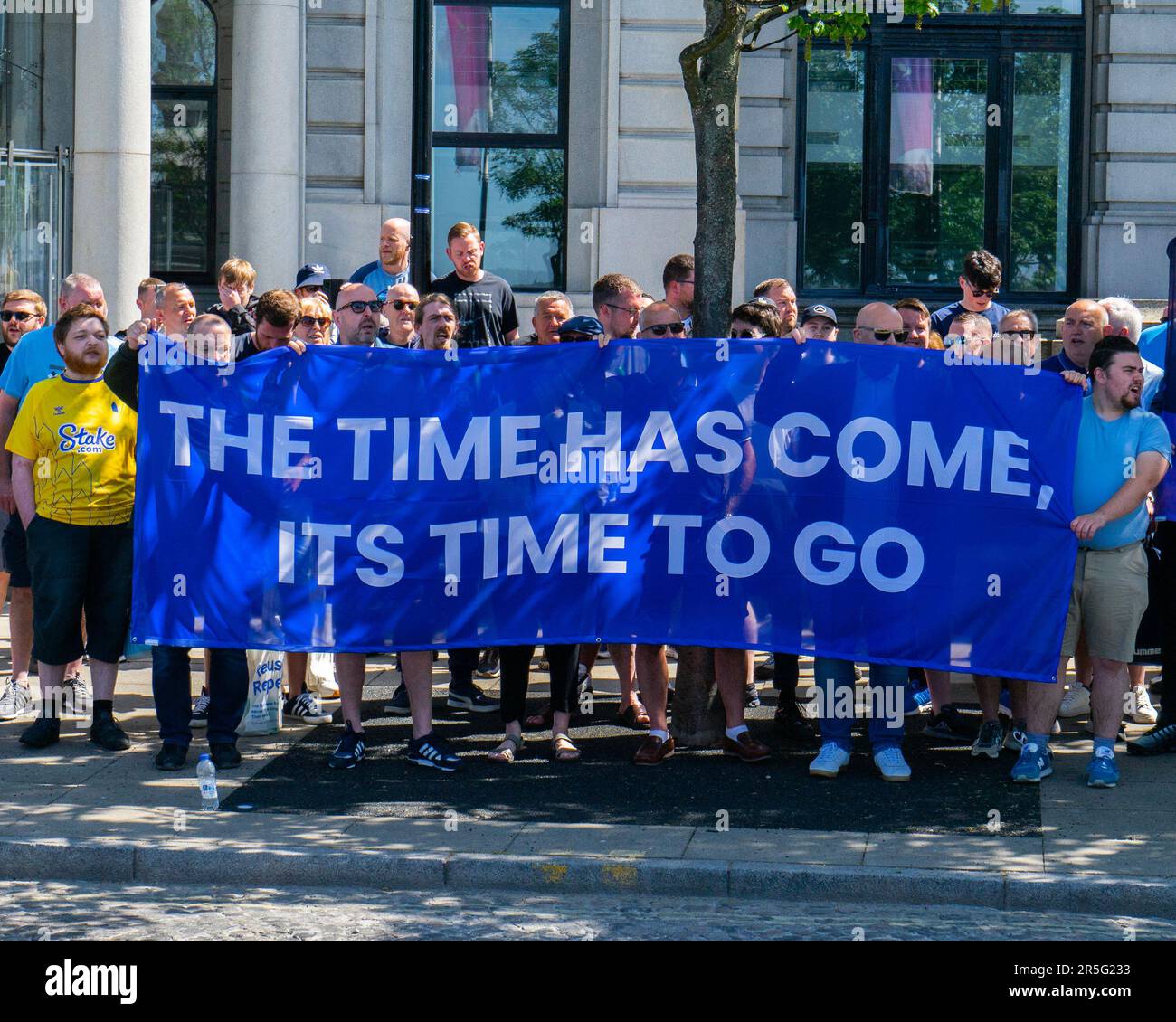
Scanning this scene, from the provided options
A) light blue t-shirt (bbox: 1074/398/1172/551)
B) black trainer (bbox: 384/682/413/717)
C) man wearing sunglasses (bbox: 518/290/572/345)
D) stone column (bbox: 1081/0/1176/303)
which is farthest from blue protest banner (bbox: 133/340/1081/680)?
stone column (bbox: 1081/0/1176/303)

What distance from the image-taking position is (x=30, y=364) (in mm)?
9820

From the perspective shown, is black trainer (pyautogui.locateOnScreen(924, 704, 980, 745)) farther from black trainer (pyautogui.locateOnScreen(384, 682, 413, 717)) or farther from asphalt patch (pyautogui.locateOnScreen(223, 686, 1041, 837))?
black trainer (pyautogui.locateOnScreen(384, 682, 413, 717))

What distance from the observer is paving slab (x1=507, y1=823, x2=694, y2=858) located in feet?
23.8

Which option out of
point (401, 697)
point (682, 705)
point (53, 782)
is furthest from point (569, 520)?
point (53, 782)

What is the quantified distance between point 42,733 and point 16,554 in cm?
156

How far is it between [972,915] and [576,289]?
38.3ft

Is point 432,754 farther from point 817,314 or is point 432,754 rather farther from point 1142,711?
point 1142,711

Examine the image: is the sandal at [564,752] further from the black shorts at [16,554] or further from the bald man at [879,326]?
the black shorts at [16,554]

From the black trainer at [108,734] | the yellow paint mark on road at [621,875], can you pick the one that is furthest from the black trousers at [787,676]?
the black trainer at [108,734]

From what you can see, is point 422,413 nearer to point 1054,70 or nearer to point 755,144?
point 755,144

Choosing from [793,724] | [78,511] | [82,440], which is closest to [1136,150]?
[793,724]

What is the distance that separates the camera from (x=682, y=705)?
360 inches

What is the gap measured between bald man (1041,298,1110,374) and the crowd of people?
1 cm
